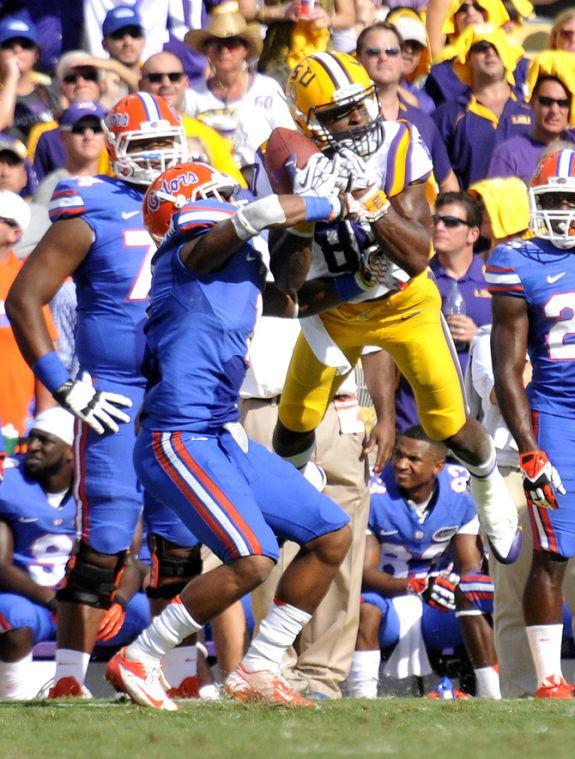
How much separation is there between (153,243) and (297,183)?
960mm

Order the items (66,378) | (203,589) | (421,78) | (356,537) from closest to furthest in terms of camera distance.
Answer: (203,589), (66,378), (356,537), (421,78)

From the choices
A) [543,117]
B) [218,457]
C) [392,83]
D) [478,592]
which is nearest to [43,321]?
[218,457]

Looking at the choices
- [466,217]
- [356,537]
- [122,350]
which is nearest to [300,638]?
[356,537]

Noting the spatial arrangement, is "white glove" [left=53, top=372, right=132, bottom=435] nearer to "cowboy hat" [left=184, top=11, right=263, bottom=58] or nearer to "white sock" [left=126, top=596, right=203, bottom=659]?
"white sock" [left=126, top=596, right=203, bottom=659]

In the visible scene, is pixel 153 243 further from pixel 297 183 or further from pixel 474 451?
pixel 474 451

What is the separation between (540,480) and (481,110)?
412cm

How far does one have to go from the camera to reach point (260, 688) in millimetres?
5520

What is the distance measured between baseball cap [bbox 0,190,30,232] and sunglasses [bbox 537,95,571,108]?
10.9ft

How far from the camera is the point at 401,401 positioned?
28.0ft

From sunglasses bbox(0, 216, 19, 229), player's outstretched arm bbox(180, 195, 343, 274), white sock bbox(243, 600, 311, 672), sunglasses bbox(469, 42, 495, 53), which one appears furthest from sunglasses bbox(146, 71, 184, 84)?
white sock bbox(243, 600, 311, 672)

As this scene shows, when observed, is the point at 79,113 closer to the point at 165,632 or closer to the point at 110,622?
the point at 110,622

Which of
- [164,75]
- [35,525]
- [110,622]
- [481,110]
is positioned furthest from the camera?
[481,110]

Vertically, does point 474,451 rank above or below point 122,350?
below

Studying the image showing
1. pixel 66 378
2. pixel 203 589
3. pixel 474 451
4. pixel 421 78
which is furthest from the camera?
pixel 421 78
